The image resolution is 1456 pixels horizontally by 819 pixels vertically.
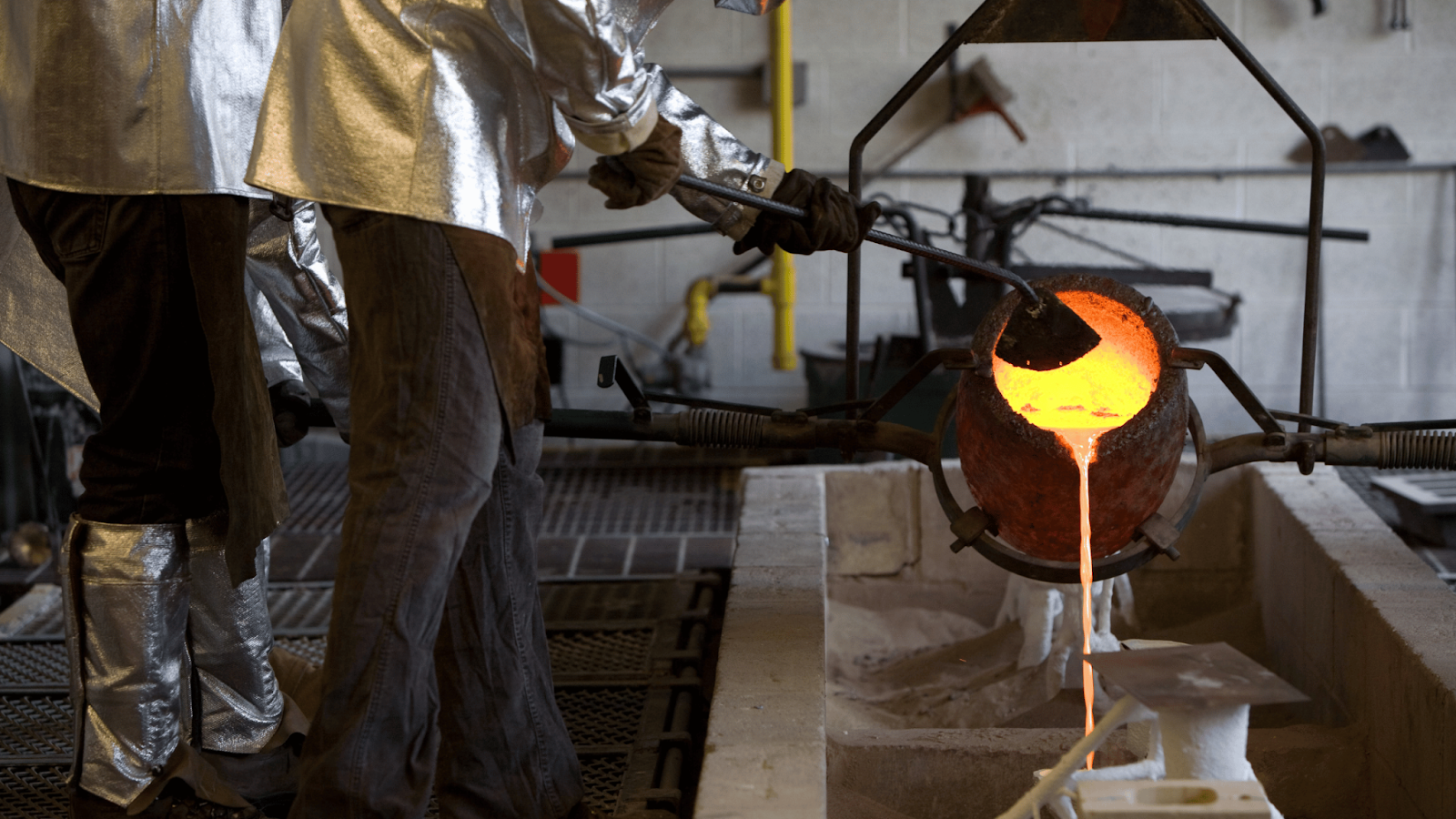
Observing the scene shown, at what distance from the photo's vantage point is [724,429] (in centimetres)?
240

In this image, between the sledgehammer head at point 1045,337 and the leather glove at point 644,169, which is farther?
the sledgehammer head at point 1045,337

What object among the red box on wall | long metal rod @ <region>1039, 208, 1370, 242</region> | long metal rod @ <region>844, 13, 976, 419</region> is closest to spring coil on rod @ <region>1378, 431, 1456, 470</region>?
long metal rod @ <region>844, 13, 976, 419</region>

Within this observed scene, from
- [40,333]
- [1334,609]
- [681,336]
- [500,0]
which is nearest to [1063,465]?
[1334,609]

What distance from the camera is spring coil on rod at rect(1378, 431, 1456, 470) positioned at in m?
2.28

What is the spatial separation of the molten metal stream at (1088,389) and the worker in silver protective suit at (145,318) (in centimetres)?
121

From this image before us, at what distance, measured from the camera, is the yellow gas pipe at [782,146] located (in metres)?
4.48

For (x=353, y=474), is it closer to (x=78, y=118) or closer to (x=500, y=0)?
(x=500, y=0)

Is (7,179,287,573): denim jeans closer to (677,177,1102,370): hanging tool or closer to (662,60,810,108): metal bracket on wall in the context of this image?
(677,177,1102,370): hanging tool

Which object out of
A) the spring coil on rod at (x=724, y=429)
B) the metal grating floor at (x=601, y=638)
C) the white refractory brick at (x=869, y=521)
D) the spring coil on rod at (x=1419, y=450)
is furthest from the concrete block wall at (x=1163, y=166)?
the spring coil on rod at (x=1419, y=450)

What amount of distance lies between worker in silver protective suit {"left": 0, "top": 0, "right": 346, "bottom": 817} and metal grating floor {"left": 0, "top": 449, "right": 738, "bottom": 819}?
14.2 inches

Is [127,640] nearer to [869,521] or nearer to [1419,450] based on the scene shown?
[869,521]

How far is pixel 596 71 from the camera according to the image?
1.54 metres

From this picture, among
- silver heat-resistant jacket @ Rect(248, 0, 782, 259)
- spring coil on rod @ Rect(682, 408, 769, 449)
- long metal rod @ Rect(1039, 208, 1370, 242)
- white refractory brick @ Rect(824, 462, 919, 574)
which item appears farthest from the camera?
long metal rod @ Rect(1039, 208, 1370, 242)

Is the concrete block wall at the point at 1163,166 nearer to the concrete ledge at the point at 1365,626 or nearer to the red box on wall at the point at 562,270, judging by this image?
the red box on wall at the point at 562,270
